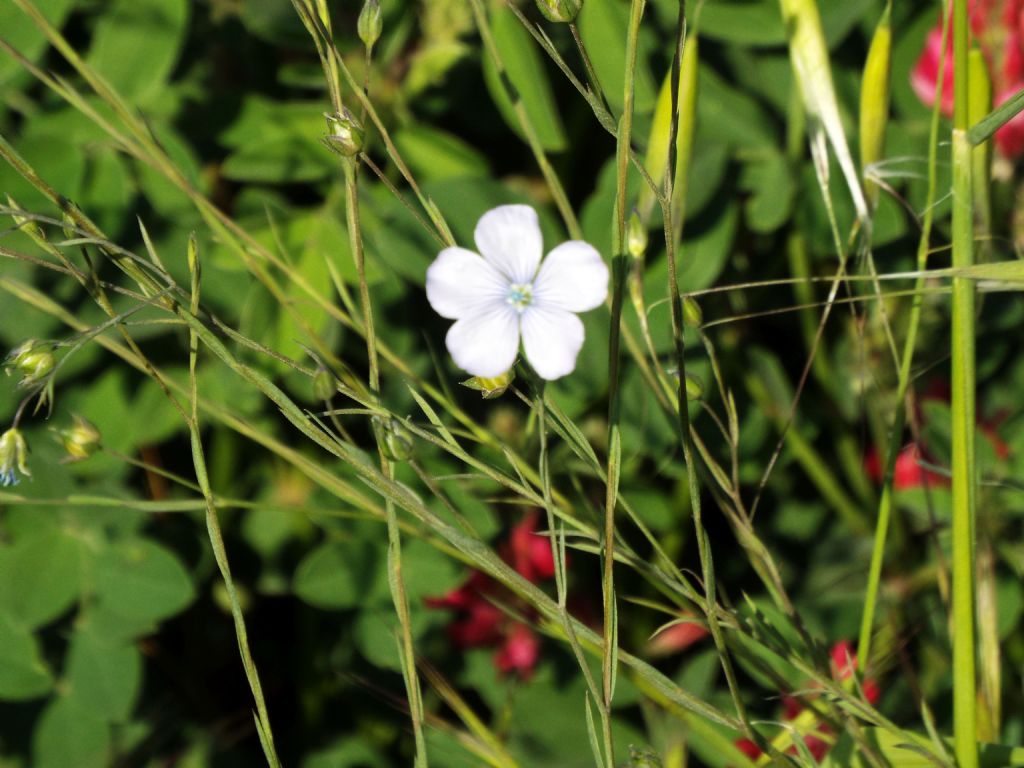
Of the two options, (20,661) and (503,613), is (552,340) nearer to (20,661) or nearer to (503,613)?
(503,613)

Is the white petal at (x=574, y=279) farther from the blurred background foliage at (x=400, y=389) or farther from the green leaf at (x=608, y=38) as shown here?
the green leaf at (x=608, y=38)

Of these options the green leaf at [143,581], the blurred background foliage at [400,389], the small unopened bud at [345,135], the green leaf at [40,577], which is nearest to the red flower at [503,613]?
the blurred background foliage at [400,389]

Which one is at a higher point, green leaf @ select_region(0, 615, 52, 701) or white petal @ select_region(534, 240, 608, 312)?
white petal @ select_region(534, 240, 608, 312)

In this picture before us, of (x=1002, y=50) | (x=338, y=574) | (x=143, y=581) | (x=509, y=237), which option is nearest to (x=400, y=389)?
(x=338, y=574)

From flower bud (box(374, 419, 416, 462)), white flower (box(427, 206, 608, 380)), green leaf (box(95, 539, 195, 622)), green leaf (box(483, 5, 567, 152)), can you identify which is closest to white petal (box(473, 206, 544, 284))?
white flower (box(427, 206, 608, 380))

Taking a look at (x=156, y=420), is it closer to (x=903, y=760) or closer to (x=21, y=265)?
(x=21, y=265)

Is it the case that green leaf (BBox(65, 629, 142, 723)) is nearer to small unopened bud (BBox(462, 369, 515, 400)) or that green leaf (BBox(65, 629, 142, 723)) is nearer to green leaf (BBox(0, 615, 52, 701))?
green leaf (BBox(0, 615, 52, 701))
